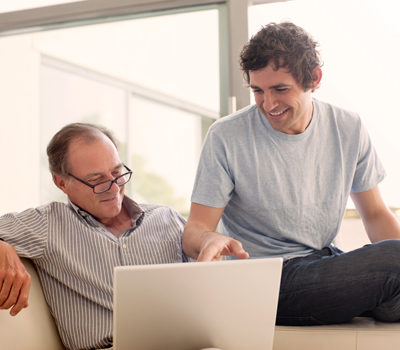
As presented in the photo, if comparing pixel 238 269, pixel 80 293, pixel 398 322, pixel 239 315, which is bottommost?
pixel 398 322

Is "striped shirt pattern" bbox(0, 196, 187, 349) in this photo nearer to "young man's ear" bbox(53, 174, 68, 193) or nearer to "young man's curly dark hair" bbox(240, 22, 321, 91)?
"young man's ear" bbox(53, 174, 68, 193)

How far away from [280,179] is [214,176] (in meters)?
0.22

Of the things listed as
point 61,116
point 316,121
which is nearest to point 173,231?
point 316,121

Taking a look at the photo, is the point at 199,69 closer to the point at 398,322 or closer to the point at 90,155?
the point at 90,155

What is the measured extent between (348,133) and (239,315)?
98 cm

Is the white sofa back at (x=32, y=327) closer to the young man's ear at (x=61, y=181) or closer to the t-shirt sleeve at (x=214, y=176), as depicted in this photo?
the young man's ear at (x=61, y=181)

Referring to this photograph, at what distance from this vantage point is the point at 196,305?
1.16 metres

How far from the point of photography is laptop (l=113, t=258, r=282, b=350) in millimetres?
1115

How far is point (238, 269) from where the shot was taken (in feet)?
3.71

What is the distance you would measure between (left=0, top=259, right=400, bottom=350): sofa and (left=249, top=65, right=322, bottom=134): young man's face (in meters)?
0.67

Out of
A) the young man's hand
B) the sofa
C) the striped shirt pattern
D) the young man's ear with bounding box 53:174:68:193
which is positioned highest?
the young man's ear with bounding box 53:174:68:193

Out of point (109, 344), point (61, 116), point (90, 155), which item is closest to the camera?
point (109, 344)

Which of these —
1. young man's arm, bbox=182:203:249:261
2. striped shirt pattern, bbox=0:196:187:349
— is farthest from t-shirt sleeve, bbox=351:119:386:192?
striped shirt pattern, bbox=0:196:187:349

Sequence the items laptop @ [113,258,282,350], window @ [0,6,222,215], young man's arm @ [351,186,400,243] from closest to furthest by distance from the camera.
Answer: laptop @ [113,258,282,350]
young man's arm @ [351,186,400,243]
window @ [0,6,222,215]
